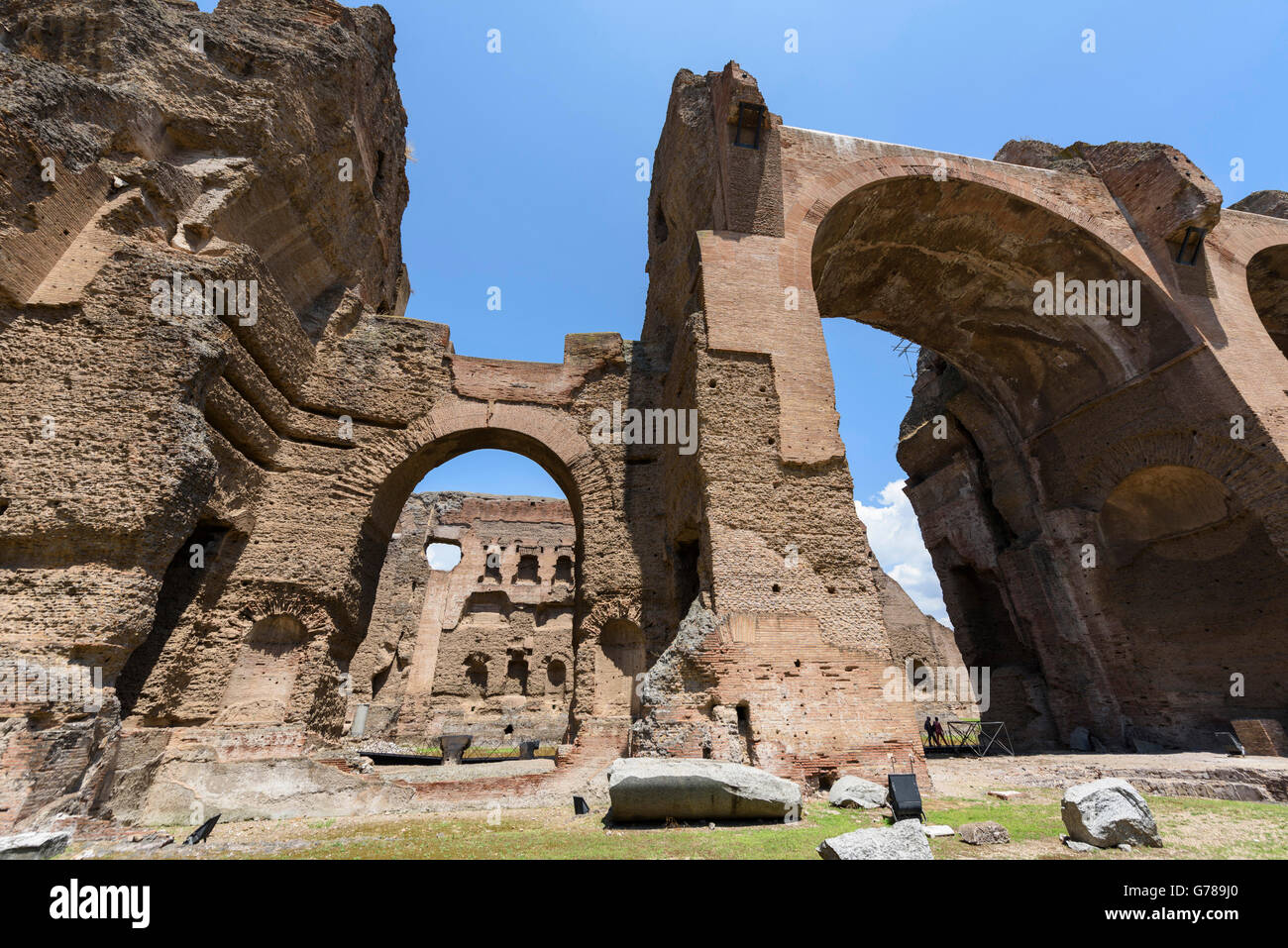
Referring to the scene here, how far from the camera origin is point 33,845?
3434 millimetres

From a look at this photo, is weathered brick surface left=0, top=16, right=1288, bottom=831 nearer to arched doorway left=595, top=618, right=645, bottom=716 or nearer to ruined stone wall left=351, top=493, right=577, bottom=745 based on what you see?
arched doorway left=595, top=618, right=645, bottom=716

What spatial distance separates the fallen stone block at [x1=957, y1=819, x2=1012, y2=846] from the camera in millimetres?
3631

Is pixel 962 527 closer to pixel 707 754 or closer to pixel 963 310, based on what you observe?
pixel 963 310

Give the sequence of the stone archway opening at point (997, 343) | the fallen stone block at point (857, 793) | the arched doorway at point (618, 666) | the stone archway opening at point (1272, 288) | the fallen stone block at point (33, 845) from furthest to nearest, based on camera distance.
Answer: the stone archway opening at point (1272, 288)
the stone archway opening at point (997, 343)
the arched doorway at point (618, 666)
the fallen stone block at point (857, 793)
the fallen stone block at point (33, 845)

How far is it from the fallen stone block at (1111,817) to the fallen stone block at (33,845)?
6235mm

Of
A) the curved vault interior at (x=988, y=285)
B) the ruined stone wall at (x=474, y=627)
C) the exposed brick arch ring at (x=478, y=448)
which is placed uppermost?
the curved vault interior at (x=988, y=285)

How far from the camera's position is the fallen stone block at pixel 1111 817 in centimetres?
345

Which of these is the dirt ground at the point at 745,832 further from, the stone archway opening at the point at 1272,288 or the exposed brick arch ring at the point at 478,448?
the stone archway opening at the point at 1272,288

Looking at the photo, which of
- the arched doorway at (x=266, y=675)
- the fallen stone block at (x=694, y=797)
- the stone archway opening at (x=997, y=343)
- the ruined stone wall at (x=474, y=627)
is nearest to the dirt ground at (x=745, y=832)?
the fallen stone block at (x=694, y=797)

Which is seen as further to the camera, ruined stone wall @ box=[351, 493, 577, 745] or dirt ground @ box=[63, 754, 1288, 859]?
ruined stone wall @ box=[351, 493, 577, 745]

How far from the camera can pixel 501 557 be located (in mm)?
21344

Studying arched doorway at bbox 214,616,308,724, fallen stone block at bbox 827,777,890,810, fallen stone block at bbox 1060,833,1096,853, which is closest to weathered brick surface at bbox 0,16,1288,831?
arched doorway at bbox 214,616,308,724

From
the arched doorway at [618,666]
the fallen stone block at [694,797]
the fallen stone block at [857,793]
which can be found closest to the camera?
the fallen stone block at [694,797]

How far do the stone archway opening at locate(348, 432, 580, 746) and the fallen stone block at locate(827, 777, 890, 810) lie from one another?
13442mm
